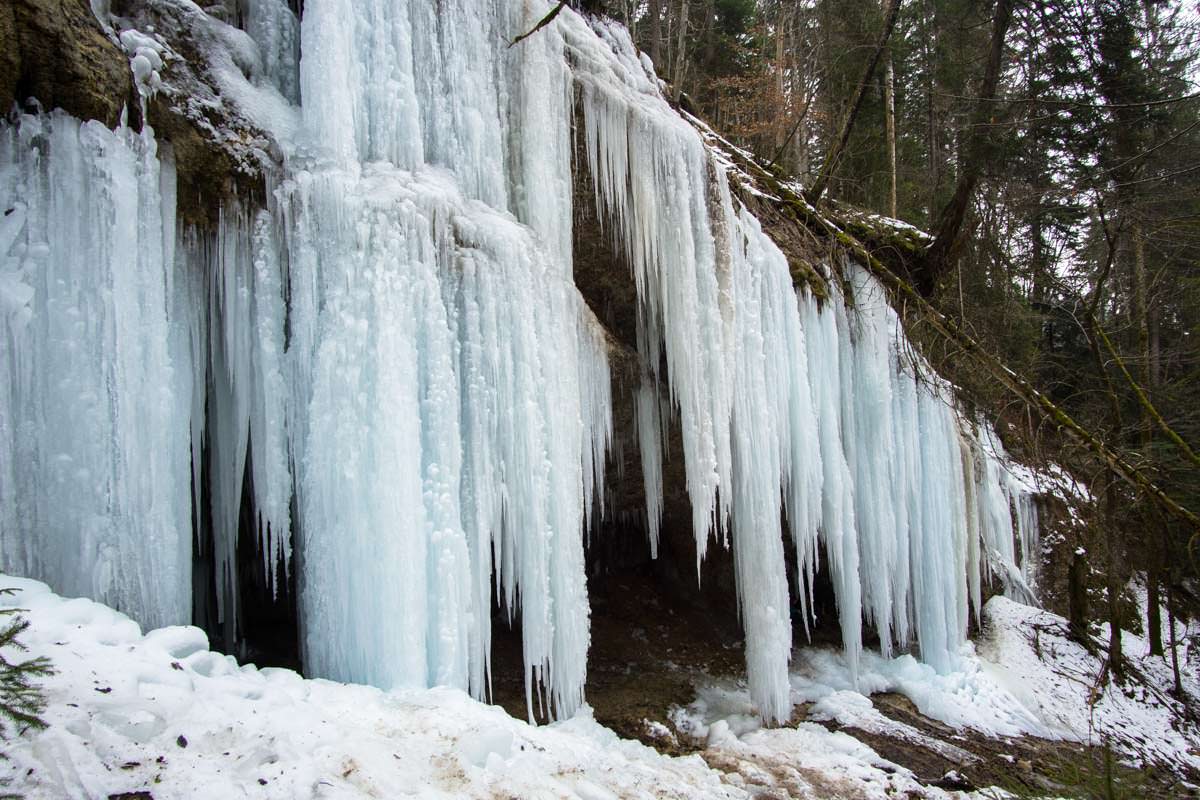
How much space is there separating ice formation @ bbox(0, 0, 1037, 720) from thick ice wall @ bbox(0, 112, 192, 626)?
0.04 ft

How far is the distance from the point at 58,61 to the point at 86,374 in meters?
1.40

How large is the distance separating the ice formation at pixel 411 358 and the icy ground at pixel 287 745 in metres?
0.40

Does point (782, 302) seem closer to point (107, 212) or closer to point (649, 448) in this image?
point (649, 448)

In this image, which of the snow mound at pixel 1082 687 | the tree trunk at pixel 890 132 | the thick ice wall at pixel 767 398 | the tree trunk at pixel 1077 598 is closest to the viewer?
the thick ice wall at pixel 767 398

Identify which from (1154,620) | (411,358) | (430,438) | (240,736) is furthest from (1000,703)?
(240,736)

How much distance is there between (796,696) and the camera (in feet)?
20.6

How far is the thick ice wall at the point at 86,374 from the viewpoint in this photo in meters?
2.81

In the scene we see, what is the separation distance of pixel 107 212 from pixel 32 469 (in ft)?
3.91

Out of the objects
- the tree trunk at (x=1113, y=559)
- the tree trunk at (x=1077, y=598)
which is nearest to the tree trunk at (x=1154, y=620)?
the tree trunk at (x=1113, y=559)

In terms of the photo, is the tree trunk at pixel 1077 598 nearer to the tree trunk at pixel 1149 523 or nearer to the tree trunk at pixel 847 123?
the tree trunk at pixel 1149 523

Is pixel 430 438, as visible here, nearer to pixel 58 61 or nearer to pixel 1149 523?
pixel 58 61

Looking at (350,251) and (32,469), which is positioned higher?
(350,251)

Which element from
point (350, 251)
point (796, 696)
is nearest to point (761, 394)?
point (796, 696)

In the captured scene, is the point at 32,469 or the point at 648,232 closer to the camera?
the point at 32,469
